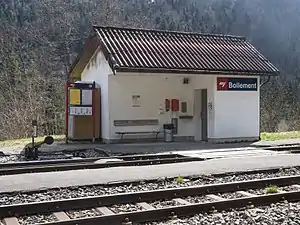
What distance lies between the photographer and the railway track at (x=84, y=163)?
1020 cm

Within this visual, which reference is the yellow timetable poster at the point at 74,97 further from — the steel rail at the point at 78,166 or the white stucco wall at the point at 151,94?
the steel rail at the point at 78,166

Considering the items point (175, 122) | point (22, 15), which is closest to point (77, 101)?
point (175, 122)

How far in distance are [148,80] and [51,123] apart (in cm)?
822

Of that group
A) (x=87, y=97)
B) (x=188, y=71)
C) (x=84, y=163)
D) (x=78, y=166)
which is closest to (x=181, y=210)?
(x=78, y=166)

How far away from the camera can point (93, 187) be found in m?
8.34

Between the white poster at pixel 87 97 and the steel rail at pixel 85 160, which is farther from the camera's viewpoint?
the white poster at pixel 87 97

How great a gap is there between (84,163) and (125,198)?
4.58m

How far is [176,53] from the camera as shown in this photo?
60.5 feet

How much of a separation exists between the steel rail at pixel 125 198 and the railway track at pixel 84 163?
3.64m

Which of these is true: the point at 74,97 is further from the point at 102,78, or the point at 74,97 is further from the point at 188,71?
the point at 188,71

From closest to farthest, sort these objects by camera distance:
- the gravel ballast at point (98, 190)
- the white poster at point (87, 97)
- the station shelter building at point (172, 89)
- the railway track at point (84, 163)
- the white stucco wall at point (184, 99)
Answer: the gravel ballast at point (98, 190) < the railway track at point (84, 163) < the white poster at point (87, 97) < the station shelter building at point (172, 89) < the white stucco wall at point (184, 99)

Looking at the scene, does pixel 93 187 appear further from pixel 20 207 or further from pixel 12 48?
pixel 12 48

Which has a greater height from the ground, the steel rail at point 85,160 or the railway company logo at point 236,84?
the railway company logo at point 236,84

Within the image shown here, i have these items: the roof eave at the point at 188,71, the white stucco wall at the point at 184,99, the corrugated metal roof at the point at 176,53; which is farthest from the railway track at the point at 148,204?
the white stucco wall at the point at 184,99
